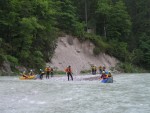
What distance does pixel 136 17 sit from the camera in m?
73.6

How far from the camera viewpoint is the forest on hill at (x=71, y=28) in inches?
1786

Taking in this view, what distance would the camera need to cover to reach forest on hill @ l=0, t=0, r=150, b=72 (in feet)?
149

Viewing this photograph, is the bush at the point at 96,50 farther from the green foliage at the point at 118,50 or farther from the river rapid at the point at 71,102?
the river rapid at the point at 71,102

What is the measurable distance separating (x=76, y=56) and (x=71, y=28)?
17.0 ft

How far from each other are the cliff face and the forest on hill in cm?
109

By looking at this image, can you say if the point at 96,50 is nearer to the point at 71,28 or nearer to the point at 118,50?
the point at 71,28

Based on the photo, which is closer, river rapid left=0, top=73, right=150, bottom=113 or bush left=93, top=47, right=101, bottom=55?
river rapid left=0, top=73, right=150, bottom=113

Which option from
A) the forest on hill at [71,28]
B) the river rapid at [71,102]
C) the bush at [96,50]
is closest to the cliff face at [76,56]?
the bush at [96,50]

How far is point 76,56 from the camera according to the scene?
184 ft

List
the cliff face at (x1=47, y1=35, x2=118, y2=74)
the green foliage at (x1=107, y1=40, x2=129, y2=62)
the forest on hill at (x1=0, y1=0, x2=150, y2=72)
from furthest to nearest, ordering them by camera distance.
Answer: the green foliage at (x1=107, y1=40, x2=129, y2=62) < the cliff face at (x1=47, y1=35, x2=118, y2=74) < the forest on hill at (x1=0, y1=0, x2=150, y2=72)

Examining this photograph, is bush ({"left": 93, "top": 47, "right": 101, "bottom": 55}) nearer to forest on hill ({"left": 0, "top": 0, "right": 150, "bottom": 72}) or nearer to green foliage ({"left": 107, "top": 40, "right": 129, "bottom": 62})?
forest on hill ({"left": 0, "top": 0, "right": 150, "bottom": 72})

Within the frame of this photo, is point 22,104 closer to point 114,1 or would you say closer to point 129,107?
point 129,107

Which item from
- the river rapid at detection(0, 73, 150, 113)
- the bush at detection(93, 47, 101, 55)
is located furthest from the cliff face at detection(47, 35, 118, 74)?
the river rapid at detection(0, 73, 150, 113)

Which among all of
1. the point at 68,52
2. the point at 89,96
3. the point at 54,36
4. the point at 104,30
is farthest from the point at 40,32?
the point at 89,96
